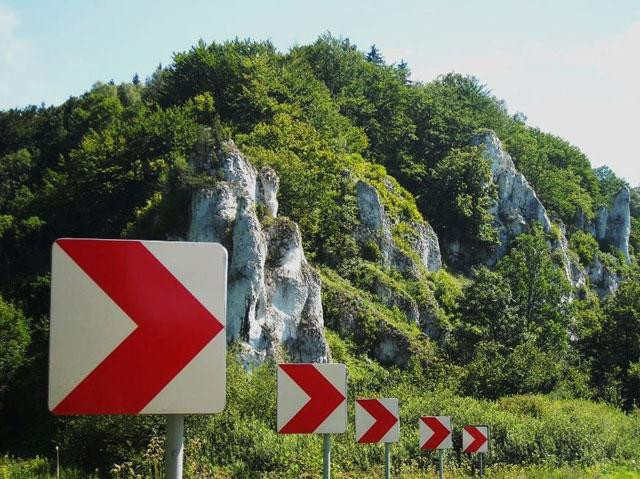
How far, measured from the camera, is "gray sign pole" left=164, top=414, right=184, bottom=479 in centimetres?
300

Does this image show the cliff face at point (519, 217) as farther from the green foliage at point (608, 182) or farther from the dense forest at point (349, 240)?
the green foliage at point (608, 182)

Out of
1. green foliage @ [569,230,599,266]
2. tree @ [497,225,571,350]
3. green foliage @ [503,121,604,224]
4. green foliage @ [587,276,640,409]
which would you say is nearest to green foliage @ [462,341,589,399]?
green foliage @ [587,276,640,409]

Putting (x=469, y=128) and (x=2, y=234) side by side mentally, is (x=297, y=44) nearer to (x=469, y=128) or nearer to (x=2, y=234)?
(x=469, y=128)

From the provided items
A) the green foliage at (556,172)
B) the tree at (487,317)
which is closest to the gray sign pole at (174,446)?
the tree at (487,317)

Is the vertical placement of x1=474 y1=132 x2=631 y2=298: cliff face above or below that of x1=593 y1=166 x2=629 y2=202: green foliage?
below

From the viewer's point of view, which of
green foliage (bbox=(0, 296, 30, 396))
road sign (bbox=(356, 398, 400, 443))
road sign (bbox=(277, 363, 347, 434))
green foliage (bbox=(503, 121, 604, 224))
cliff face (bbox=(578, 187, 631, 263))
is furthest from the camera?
cliff face (bbox=(578, 187, 631, 263))

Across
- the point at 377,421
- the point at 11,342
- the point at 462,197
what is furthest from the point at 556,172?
the point at 377,421

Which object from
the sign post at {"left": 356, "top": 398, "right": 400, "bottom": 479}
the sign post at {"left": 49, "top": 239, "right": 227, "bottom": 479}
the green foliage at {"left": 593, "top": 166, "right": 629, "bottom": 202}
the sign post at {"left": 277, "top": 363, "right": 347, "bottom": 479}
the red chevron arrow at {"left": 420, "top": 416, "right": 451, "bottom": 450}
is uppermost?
the green foliage at {"left": 593, "top": 166, "right": 629, "bottom": 202}

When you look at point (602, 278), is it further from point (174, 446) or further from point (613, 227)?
point (174, 446)

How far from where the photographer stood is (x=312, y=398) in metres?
6.38

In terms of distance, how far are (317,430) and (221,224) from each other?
30875mm

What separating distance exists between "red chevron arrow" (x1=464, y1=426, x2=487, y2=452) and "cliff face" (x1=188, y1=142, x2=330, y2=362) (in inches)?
783

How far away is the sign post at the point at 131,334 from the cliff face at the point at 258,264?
100ft

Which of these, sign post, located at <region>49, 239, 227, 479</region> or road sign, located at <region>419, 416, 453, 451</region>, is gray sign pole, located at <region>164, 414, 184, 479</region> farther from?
road sign, located at <region>419, 416, 453, 451</region>
